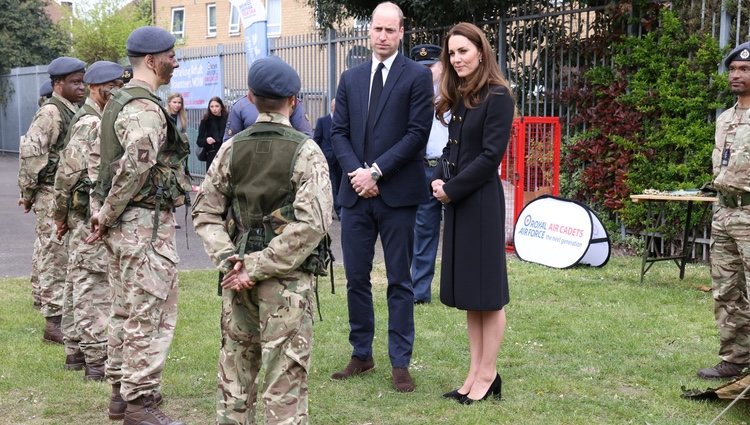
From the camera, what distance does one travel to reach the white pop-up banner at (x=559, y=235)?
1020 centimetres

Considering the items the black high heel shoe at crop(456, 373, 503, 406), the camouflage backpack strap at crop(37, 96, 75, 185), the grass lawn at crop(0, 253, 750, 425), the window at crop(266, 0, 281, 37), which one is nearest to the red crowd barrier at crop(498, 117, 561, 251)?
the grass lawn at crop(0, 253, 750, 425)

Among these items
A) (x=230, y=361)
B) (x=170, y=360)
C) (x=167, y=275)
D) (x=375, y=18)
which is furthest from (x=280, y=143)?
(x=170, y=360)

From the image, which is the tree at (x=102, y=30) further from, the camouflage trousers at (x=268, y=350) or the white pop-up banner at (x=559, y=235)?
the camouflage trousers at (x=268, y=350)

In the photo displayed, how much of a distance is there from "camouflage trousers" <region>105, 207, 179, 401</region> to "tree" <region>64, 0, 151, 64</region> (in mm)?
30026

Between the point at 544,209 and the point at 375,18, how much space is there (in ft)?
17.8

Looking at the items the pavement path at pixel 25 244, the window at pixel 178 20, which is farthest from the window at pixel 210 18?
the pavement path at pixel 25 244

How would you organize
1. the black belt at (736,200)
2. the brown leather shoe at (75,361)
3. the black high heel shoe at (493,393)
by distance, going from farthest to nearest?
the brown leather shoe at (75,361)
the black belt at (736,200)
the black high heel shoe at (493,393)

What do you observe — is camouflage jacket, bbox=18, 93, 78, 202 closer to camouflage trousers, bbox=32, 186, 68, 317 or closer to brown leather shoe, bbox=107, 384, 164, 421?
camouflage trousers, bbox=32, 186, 68, 317

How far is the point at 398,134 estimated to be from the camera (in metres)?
5.77

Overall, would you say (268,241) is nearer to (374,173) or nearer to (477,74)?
(374,173)

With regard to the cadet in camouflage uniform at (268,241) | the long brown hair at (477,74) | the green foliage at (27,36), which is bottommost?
the cadet in camouflage uniform at (268,241)

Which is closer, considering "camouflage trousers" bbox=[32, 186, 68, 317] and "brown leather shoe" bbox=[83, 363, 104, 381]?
"brown leather shoe" bbox=[83, 363, 104, 381]

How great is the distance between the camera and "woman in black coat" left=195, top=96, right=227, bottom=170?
1469 cm

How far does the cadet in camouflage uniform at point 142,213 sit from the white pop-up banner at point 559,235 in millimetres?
6067
